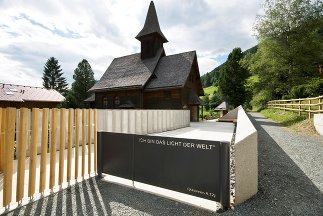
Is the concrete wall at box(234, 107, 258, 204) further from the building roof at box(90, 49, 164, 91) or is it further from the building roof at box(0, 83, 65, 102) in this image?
the building roof at box(0, 83, 65, 102)

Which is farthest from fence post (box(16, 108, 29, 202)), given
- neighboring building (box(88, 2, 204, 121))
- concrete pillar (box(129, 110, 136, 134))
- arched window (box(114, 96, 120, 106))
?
arched window (box(114, 96, 120, 106))

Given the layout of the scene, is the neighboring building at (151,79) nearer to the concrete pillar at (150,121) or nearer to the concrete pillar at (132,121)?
the concrete pillar at (150,121)

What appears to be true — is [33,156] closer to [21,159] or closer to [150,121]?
[21,159]

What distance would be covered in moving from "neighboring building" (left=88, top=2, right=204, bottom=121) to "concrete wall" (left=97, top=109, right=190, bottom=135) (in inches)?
229

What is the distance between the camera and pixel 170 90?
73.8 feet

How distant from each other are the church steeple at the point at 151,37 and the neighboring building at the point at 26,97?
60.7 ft

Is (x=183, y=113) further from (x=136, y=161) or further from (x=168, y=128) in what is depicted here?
(x=136, y=161)

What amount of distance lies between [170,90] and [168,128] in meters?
8.32

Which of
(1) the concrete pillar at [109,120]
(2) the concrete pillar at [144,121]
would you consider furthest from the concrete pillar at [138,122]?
(1) the concrete pillar at [109,120]

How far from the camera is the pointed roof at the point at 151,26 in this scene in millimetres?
27422

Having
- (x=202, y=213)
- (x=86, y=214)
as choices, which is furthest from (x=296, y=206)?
(x=86, y=214)

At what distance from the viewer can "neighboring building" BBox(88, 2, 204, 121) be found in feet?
74.0

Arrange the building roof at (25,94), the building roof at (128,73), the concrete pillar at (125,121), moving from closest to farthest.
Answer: the concrete pillar at (125,121) → the building roof at (128,73) → the building roof at (25,94)

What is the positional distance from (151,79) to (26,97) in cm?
2124
